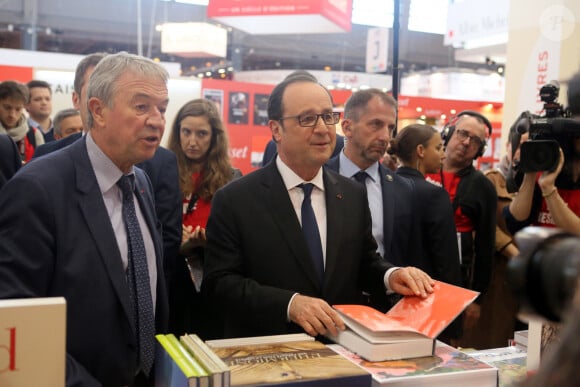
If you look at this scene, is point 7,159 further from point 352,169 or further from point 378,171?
point 378,171

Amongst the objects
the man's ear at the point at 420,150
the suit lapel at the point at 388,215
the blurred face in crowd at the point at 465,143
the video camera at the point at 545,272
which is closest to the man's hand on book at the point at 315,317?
the video camera at the point at 545,272

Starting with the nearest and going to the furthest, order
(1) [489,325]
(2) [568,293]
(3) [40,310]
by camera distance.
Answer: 1. (2) [568,293]
2. (3) [40,310]
3. (1) [489,325]

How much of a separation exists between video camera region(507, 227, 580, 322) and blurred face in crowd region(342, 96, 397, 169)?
219 cm

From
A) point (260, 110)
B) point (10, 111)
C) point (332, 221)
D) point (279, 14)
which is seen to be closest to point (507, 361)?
point (332, 221)

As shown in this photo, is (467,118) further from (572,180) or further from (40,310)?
(40,310)

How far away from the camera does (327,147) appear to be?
79.1 inches

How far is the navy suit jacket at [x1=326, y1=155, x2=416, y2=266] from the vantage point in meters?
2.62

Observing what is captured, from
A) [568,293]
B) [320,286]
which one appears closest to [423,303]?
[320,286]

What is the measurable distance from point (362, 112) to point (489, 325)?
5.27 feet

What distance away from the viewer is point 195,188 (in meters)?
3.16

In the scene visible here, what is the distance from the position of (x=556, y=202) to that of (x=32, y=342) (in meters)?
2.03

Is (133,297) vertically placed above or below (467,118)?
below

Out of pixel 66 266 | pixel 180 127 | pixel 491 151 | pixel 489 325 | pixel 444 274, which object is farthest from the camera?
pixel 491 151

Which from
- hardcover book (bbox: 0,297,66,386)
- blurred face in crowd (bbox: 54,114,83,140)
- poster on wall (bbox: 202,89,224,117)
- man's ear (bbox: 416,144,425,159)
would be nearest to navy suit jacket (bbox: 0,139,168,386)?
hardcover book (bbox: 0,297,66,386)
